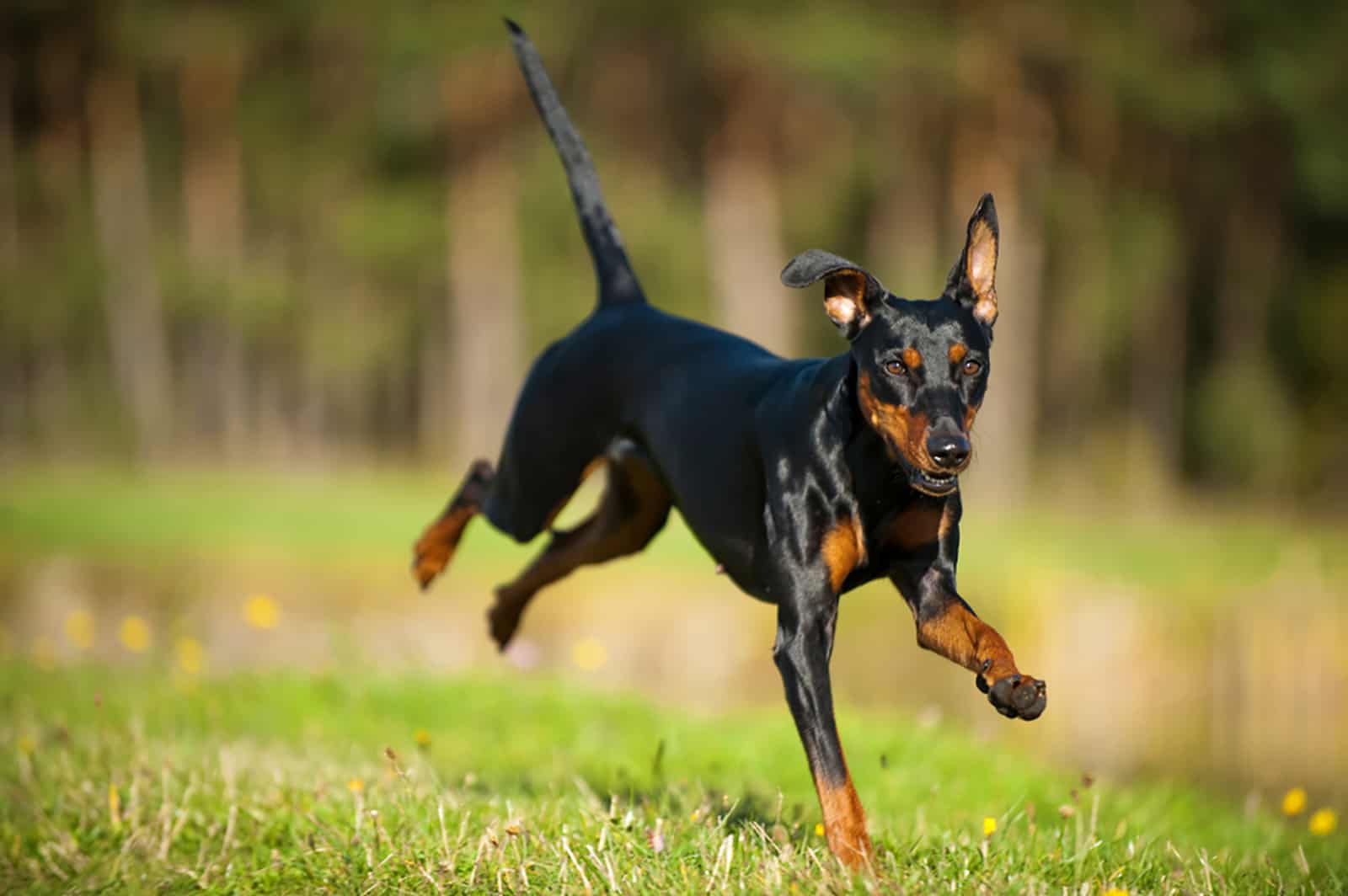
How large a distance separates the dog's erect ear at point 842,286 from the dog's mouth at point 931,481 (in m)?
0.45

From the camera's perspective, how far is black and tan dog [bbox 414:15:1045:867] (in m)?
3.60

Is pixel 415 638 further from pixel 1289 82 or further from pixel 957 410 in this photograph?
pixel 1289 82

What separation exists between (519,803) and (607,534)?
1199mm

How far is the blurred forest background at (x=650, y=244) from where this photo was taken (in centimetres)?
1994

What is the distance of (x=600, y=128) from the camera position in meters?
27.5

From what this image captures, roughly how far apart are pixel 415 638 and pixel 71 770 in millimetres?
5184

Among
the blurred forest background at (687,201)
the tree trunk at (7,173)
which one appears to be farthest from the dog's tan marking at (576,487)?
the tree trunk at (7,173)

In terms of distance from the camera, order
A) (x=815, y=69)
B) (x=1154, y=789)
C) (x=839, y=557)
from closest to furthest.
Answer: (x=839, y=557)
(x=1154, y=789)
(x=815, y=69)

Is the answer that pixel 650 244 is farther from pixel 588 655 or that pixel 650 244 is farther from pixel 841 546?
pixel 841 546

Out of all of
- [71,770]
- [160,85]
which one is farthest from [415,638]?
[160,85]

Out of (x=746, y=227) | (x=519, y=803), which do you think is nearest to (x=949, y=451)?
(x=519, y=803)

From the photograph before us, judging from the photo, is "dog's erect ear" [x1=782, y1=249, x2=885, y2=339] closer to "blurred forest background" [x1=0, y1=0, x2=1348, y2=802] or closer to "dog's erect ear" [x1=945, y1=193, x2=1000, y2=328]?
"dog's erect ear" [x1=945, y1=193, x2=1000, y2=328]

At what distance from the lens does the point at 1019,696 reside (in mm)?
3396

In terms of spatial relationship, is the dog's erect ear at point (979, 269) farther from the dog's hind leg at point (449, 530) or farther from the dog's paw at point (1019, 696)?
the dog's hind leg at point (449, 530)
